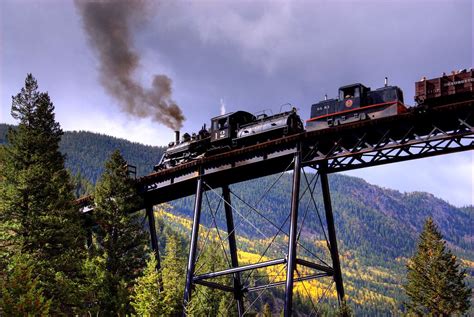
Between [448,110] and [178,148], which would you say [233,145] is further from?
[448,110]

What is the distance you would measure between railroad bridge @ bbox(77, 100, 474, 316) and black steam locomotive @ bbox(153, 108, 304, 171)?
5.20 ft

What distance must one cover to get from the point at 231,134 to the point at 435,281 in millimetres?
27669

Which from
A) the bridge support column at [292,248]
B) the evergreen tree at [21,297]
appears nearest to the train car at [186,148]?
the bridge support column at [292,248]

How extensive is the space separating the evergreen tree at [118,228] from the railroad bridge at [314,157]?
432cm

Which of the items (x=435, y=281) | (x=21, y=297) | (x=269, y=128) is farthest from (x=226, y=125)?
(x=435, y=281)

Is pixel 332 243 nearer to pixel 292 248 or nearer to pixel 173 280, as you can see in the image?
pixel 292 248

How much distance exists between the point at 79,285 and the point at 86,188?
5631 inches

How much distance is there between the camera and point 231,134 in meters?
29.1

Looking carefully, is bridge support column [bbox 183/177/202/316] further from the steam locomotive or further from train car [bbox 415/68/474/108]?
train car [bbox 415/68/474/108]

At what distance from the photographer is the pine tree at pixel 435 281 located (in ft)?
149

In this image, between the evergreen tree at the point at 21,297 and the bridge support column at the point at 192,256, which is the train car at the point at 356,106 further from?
the evergreen tree at the point at 21,297

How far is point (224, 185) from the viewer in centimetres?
3089

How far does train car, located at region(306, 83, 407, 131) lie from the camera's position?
78.7ft

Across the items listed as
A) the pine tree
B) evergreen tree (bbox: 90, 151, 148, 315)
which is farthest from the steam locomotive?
the pine tree
